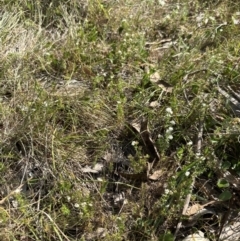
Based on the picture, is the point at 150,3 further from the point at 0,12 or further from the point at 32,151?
the point at 32,151

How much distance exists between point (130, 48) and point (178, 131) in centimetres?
79

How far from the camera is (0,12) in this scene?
11.9ft

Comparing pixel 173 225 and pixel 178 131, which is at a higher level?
pixel 178 131

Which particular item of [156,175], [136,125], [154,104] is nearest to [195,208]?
[156,175]

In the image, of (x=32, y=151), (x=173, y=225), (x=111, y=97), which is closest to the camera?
(x=173, y=225)

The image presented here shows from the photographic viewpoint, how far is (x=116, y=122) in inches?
119

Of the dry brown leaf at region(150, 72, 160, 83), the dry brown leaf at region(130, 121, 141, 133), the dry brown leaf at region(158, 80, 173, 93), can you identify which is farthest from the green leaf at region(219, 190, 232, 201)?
the dry brown leaf at region(150, 72, 160, 83)

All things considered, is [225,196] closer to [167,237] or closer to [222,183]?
[222,183]

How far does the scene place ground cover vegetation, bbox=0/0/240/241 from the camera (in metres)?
2.65

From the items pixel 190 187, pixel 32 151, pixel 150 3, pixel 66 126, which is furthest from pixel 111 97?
pixel 150 3

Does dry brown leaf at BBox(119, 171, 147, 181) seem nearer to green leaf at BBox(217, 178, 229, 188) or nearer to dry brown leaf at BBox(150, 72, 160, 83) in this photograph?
green leaf at BBox(217, 178, 229, 188)

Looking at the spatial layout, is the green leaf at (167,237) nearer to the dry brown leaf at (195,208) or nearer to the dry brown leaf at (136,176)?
the dry brown leaf at (195,208)

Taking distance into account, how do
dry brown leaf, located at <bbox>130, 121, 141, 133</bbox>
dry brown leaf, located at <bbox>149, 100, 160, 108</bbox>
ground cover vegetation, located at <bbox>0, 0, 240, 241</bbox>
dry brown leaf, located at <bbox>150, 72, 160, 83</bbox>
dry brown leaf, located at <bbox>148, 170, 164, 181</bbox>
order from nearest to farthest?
1. ground cover vegetation, located at <bbox>0, 0, 240, 241</bbox>
2. dry brown leaf, located at <bbox>148, 170, 164, 181</bbox>
3. dry brown leaf, located at <bbox>130, 121, 141, 133</bbox>
4. dry brown leaf, located at <bbox>149, 100, 160, 108</bbox>
5. dry brown leaf, located at <bbox>150, 72, 160, 83</bbox>

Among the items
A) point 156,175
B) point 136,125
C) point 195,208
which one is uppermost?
point 136,125
